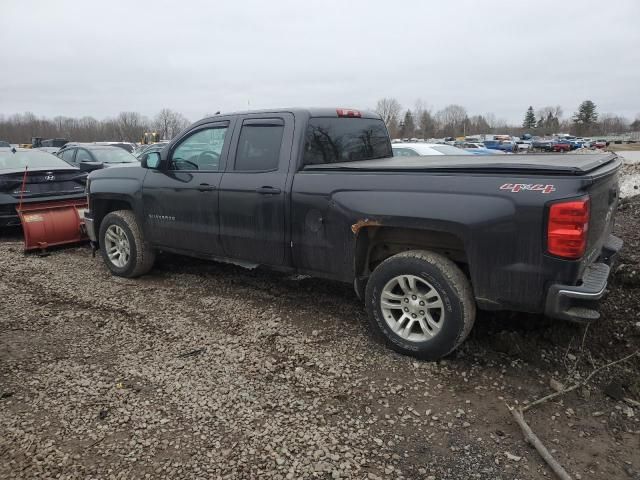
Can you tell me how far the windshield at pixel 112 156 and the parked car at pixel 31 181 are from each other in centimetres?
515

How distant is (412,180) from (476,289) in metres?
0.91

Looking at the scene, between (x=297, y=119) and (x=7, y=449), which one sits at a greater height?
(x=297, y=119)

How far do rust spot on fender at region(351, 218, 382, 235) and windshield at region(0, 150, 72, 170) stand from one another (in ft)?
21.2

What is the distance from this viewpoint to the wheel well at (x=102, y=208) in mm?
6309

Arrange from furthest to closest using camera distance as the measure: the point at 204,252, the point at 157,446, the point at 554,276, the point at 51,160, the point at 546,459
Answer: the point at 51,160
the point at 204,252
the point at 554,276
the point at 157,446
the point at 546,459

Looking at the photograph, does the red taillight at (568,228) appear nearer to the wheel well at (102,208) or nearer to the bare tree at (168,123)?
the wheel well at (102,208)

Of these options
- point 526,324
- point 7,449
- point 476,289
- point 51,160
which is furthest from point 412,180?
point 51,160

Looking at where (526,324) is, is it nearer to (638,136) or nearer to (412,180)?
(412,180)

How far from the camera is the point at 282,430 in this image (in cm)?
304

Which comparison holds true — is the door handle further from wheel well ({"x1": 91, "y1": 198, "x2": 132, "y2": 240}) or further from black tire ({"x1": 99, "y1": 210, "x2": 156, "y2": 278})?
wheel well ({"x1": 91, "y1": 198, "x2": 132, "y2": 240})

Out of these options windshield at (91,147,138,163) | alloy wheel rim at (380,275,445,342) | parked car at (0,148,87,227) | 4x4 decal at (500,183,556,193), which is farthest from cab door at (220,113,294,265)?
windshield at (91,147,138,163)

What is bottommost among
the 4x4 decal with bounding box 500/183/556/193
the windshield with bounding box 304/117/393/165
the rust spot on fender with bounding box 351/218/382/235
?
the rust spot on fender with bounding box 351/218/382/235

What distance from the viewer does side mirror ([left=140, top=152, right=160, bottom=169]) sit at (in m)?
5.48

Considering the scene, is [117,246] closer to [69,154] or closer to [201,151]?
[201,151]
